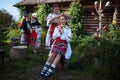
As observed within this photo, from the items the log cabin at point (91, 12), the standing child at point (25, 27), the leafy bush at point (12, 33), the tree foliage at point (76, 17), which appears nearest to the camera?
the standing child at point (25, 27)

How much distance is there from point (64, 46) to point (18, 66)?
6.03ft

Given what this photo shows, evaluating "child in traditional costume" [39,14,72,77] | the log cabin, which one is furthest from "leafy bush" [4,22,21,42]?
"child in traditional costume" [39,14,72,77]

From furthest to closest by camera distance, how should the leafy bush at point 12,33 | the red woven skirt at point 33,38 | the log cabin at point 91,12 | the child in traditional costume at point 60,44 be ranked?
the leafy bush at point 12,33
the log cabin at point 91,12
the red woven skirt at point 33,38
the child in traditional costume at point 60,44

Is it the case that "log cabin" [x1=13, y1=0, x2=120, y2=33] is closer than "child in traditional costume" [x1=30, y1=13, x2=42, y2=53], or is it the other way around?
"child in traditional costume" [x1=30, y1=13, x2=42, y2=53]

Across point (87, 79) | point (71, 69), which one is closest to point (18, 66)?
point (71, 69)

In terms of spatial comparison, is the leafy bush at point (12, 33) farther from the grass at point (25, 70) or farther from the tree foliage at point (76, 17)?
the grass at point (25, 70)

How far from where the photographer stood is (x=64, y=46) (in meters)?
7.18

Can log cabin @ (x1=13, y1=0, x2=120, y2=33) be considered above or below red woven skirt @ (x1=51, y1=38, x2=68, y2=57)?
above

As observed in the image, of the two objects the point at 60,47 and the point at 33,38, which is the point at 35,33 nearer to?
the point at 33,38

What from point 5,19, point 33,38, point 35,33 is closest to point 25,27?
point 35,33

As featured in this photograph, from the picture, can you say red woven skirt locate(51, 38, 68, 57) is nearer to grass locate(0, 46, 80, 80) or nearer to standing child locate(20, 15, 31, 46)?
grass locate(0, 46, 80, 80)

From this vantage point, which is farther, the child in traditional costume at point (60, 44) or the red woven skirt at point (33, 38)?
the red woven skirt at point (33, 38)

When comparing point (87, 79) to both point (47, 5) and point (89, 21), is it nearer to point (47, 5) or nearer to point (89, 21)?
point (89, 21)

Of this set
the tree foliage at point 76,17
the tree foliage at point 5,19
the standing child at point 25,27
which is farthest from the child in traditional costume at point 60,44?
the tree foliage at point 5,19
